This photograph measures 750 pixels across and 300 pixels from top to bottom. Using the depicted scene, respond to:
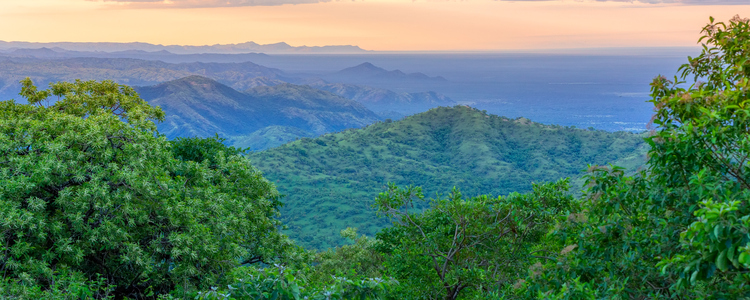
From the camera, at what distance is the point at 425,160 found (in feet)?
549

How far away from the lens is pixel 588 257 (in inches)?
288

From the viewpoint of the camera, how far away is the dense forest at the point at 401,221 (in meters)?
5.93

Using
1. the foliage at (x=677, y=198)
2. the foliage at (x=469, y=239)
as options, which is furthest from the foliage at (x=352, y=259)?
the foliage at (x=677, y=198)

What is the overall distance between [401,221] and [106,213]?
7.45 m

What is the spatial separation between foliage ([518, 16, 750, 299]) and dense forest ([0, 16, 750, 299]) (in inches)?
1.1

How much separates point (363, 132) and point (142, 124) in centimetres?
17738

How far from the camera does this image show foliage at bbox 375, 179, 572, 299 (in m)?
10.5

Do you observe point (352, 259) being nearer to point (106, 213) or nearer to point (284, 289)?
point (106, 213)

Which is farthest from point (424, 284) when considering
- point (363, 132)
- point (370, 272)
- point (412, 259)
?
point (363, 132)

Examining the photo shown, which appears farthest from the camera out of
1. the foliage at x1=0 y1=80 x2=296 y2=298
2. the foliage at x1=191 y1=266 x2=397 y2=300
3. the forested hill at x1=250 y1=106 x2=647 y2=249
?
the forested hill at x1=250 y1=106 x2=647 y2=249

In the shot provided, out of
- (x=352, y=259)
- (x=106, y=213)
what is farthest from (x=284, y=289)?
(x=352, y=259)

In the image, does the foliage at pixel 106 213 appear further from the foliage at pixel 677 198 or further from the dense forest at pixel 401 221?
the foliage at pixel 677 198

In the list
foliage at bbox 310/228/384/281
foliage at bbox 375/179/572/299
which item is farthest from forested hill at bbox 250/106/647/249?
foliage at bbox 375/179/572/299

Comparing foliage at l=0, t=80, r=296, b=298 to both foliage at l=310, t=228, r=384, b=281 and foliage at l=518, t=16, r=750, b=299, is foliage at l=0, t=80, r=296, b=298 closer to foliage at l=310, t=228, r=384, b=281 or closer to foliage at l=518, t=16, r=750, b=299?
foliage at l=518, t=16, r=750, b=299
